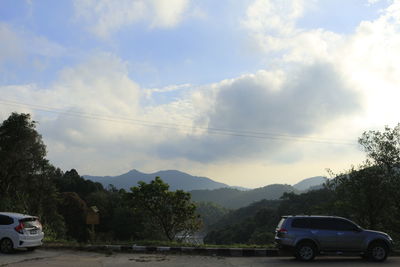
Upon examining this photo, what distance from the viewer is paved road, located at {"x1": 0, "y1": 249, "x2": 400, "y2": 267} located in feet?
40.4

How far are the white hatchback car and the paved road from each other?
0.35 meters

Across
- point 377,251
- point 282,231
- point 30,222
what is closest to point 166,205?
point 30,222

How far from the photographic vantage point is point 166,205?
31156 millimetres

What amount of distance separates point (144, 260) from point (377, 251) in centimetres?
820

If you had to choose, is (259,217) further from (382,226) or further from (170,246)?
(170,246)

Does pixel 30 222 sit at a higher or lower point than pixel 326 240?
higher

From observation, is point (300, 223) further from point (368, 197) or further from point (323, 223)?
point (368, 197)

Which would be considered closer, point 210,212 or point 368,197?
point 368,197

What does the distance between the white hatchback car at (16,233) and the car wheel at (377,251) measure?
12101 mm

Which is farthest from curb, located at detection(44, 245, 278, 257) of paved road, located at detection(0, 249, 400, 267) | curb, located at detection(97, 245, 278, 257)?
paved road, located at detection(0, 249, 400, 267)

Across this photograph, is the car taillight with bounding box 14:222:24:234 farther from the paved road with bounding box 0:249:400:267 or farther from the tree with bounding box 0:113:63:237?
the tree with bounding box 0:113:63:237

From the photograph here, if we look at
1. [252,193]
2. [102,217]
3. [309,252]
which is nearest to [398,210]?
[309,252]

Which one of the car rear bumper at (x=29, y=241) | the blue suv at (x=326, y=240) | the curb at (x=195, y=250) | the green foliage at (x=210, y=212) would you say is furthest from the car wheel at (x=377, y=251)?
the green foliage at (x=210, y=212)

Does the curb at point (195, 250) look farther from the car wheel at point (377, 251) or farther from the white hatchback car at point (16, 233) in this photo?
the car wheel at point (377, 251)
